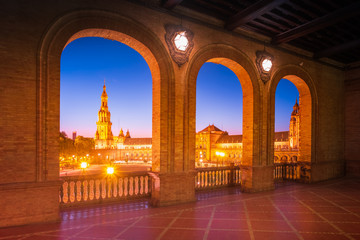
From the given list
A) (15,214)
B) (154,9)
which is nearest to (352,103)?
(154,9)

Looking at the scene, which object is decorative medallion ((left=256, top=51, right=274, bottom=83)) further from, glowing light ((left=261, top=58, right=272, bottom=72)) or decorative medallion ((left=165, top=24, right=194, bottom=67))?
decorative medallion ((left=165, top=24, right=194, bottom=67))

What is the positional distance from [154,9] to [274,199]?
7943 millimetres

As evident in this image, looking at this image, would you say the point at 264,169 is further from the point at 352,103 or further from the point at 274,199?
the point at 352,103

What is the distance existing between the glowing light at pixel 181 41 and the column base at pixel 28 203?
560 centimetres

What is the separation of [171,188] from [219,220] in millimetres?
2045

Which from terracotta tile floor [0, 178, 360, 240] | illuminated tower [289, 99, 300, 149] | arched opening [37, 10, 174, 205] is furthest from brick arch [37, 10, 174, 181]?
illuminated tower [289, 99, 300, 149]

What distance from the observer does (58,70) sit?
21.3 feet

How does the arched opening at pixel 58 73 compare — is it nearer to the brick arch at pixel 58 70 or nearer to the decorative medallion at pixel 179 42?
the brick arch at pixel 58 70

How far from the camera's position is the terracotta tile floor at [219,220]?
5.48 m

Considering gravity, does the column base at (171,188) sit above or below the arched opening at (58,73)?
below

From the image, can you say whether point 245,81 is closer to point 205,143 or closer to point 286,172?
point 286,172

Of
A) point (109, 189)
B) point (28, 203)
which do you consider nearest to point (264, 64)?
point (109, 189)

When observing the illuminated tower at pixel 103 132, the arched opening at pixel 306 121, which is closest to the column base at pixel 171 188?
the arched opening at pixel 306 121

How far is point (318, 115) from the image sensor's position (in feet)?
42.0
